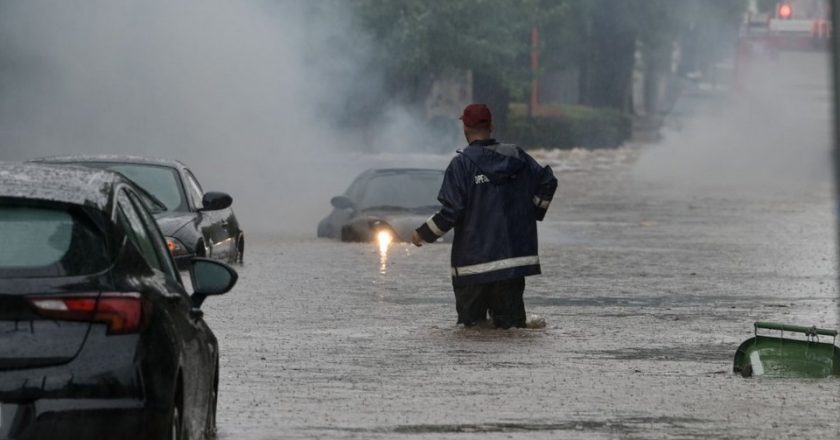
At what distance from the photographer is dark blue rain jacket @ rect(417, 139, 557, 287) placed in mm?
12961

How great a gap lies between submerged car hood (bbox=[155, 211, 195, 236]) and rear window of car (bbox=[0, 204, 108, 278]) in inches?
416

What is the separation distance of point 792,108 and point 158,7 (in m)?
23.0

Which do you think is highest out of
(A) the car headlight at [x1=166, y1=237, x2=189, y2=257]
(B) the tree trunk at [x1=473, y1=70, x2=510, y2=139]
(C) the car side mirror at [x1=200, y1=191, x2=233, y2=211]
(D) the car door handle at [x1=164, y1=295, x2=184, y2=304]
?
(D) the car door handle at [x1=164, y1=295, x2=184, y2=304]

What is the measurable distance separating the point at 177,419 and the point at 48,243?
2.67 ft

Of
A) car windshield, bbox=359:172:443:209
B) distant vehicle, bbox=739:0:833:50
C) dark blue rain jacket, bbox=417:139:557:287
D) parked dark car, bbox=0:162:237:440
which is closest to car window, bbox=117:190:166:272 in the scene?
parked dark car, bbox=0:162:237:440

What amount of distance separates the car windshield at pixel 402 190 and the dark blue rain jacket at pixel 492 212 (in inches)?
405

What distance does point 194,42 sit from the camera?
32125mm

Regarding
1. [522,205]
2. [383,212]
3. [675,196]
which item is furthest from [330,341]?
[675,196]

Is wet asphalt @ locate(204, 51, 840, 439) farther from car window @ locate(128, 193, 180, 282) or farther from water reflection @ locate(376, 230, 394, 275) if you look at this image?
car window @ locate(128, 193, 180, 282)

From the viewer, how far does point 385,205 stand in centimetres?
2361

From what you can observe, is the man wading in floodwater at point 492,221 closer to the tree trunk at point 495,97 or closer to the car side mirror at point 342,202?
the car side mirror at point 342,202

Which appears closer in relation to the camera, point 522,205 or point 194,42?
point 522,205

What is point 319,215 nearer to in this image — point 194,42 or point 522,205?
point 194,42

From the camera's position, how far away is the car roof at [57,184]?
245 inches
